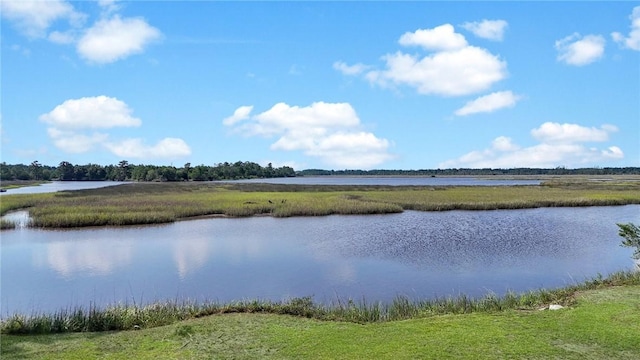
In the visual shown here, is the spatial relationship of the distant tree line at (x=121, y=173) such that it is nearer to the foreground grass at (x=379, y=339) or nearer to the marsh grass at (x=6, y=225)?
the marsh grass at (x=6, y=225)

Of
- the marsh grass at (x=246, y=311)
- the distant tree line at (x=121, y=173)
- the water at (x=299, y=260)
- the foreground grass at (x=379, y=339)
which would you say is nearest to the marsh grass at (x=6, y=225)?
the water at (x=299, y=260)

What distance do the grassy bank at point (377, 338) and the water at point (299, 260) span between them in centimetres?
482

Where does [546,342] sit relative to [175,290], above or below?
above

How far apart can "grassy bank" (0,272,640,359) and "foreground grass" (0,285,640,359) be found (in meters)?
0.02

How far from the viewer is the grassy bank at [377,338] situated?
7.38 meters

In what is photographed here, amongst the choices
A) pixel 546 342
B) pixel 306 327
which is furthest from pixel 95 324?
pixel 546 342

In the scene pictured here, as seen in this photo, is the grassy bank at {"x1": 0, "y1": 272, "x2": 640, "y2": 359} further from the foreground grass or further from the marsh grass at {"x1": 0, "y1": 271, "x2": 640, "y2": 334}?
the marsh grass at {"x1": 0, "y1": 271, "x2": 640, "y2": 334}

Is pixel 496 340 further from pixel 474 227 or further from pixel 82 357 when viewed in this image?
pixel 474 227

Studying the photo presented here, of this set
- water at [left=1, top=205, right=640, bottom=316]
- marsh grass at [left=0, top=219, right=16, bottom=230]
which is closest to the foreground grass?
water at [left=1, top=205, right=640, bottom=316]

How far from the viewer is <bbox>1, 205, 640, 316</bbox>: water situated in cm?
1578

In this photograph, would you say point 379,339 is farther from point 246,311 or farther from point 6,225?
point 6,225

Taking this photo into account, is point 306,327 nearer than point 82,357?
No

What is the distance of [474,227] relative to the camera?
32.4 metres

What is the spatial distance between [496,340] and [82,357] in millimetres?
6896
